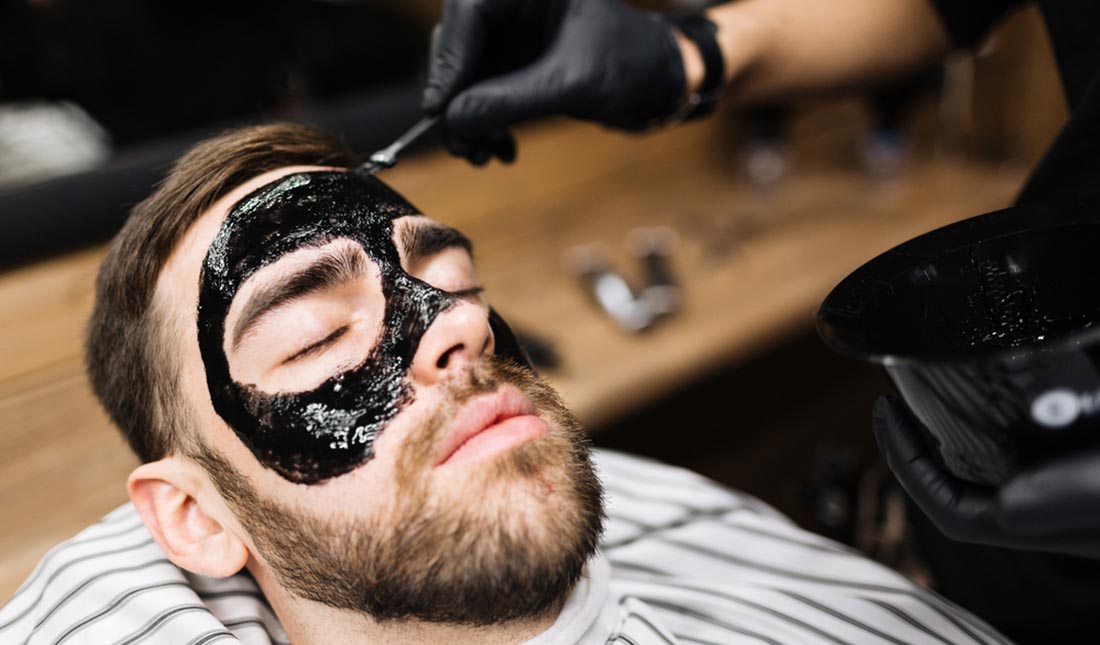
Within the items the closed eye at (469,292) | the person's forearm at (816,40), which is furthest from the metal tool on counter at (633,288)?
the closed eye at (469,292)

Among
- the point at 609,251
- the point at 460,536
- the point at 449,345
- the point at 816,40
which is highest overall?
the point at 816,40

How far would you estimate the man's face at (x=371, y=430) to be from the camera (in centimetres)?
92

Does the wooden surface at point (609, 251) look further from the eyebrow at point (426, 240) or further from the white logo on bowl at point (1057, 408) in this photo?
the white logo on bowl at point (1057, 408)

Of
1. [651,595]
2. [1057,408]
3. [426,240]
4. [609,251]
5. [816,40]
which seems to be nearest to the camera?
[1057,408]

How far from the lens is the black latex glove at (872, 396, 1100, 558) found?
0.71 m

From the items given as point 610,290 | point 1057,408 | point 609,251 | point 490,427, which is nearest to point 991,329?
point 1057,408

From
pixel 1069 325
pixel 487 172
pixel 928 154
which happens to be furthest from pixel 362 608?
pixel 928 154

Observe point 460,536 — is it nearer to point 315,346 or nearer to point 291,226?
point 315,346

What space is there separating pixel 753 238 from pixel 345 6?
51.0 inches

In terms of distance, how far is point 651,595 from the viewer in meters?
1.26

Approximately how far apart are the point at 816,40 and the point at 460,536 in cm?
106

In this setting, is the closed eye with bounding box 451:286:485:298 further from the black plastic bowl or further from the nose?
the black plastic bowl

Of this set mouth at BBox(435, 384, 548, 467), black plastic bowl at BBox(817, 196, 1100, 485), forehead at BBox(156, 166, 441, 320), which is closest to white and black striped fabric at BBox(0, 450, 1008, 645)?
mouth at BBox(435, 384, 548, 467)

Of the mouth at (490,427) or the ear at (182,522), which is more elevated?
the mouth at (490,427)
